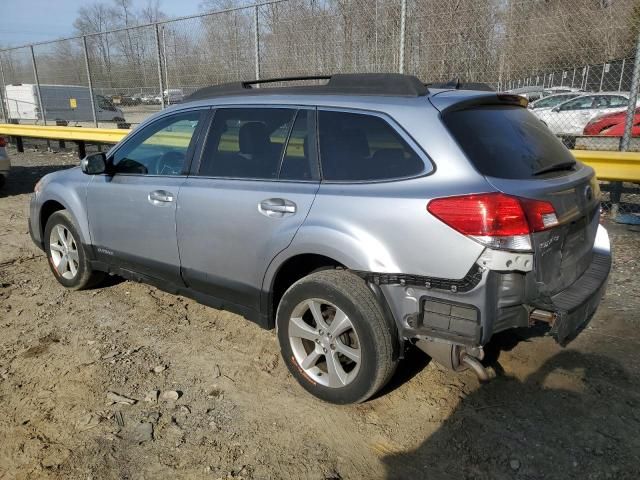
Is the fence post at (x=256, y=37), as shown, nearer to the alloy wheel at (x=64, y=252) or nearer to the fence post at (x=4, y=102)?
the alloy wheel at (x=64, y=252)

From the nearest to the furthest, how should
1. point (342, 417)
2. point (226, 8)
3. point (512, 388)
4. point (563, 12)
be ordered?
point (342, 417) → point (512, 388) → point (563, 12) → point (226, 8)

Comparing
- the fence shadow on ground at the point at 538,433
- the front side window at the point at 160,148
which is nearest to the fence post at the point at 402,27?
the front side window at the point at 160,148

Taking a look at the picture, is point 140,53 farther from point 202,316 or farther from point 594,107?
point 594,107

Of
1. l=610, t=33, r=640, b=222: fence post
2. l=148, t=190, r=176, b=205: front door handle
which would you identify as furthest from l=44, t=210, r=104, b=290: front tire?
l=610, t=33, r=640, b=222: fence post

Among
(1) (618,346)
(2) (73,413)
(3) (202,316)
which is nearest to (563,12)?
(1) (618,346)

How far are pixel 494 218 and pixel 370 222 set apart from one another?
608 millimetres

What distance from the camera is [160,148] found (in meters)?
4.05

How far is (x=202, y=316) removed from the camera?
4234 mm

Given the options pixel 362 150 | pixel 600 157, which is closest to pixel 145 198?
pixel 362 150

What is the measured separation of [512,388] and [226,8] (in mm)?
7683

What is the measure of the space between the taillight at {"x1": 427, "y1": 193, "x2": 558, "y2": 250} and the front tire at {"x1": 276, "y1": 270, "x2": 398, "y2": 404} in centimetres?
62

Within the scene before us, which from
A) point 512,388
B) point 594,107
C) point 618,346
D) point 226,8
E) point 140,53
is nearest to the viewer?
point 512,388

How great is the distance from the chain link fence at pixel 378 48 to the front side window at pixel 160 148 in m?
3.26

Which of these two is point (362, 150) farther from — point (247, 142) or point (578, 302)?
point (578, 302)
